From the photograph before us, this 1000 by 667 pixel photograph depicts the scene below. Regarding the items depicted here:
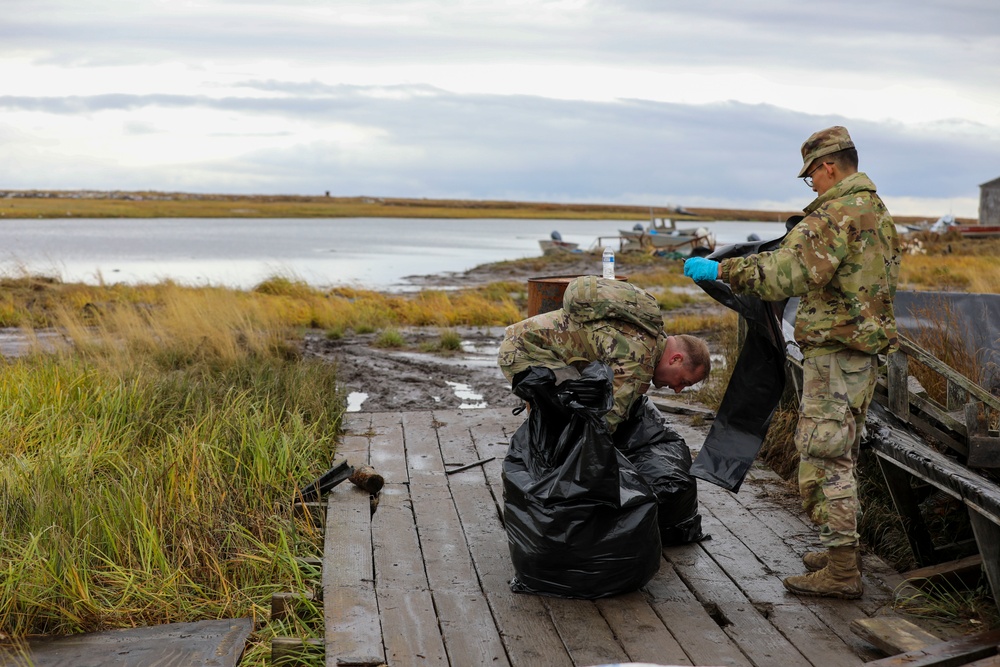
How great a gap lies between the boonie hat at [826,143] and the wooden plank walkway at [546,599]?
188 centimetres

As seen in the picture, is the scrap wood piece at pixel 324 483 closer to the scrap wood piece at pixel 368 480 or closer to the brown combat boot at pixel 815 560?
the scrap wood piece at pixel 368 480

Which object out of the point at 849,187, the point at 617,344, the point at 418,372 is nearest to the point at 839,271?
the point at 849,187

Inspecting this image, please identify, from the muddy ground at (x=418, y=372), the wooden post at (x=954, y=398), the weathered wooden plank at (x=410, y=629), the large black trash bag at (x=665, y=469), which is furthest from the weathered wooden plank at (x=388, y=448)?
the wooden post at (x=954, y=398)

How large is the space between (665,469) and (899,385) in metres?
1.50

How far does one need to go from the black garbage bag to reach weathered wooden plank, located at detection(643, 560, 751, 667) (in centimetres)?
59

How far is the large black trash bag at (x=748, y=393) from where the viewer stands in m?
4.57

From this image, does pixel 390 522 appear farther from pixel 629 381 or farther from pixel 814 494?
pixel 814 494

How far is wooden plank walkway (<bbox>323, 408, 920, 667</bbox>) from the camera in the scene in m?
3.56

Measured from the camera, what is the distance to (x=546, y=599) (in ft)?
13.3

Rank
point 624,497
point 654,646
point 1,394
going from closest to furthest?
1. point 654,646
2. point 624,497
3. point 1,394

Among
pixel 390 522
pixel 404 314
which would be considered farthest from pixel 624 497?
pixel 404 314

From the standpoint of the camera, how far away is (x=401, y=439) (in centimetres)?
675

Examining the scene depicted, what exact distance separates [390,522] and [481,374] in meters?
5.91

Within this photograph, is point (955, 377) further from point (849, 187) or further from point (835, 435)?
point (849, 187)
